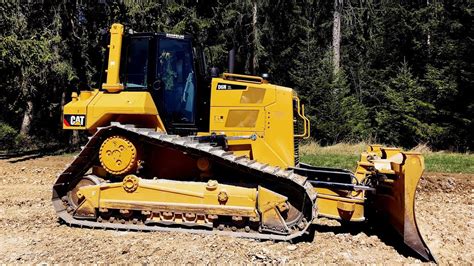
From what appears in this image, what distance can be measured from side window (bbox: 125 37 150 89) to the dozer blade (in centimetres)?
396

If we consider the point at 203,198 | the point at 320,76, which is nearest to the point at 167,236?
the point at 203,198

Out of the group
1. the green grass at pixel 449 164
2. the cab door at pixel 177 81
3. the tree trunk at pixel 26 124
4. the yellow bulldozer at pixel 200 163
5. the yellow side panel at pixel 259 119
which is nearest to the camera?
the yellow bulldozer at pixel 200 163

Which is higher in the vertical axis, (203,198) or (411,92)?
(411,92)

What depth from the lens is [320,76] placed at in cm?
2194

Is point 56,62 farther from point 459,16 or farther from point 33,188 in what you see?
point 459,16

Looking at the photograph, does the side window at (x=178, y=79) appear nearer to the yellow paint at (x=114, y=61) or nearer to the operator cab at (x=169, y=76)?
the operator cab at (x=169, y=76)

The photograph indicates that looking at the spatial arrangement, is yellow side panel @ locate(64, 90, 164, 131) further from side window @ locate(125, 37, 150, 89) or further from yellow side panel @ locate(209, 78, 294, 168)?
yellow side panel @ locate(209, 78, 294, 168)

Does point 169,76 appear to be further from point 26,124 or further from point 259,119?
point 26,124

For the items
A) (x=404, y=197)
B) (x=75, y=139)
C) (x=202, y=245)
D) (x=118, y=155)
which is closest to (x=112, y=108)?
(x=118, y=155)

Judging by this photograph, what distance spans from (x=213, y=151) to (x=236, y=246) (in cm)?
137

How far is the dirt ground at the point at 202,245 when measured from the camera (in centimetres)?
524

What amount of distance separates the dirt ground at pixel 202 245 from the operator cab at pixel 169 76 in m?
1.97

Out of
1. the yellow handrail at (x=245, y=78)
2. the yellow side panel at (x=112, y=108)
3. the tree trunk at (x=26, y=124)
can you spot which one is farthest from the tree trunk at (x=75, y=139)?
the yellow handrail at (x=245, y=78)

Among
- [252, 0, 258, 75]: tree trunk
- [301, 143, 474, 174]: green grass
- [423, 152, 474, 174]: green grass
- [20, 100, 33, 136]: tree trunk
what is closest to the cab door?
[301, 143, 474, 174]: green grass
